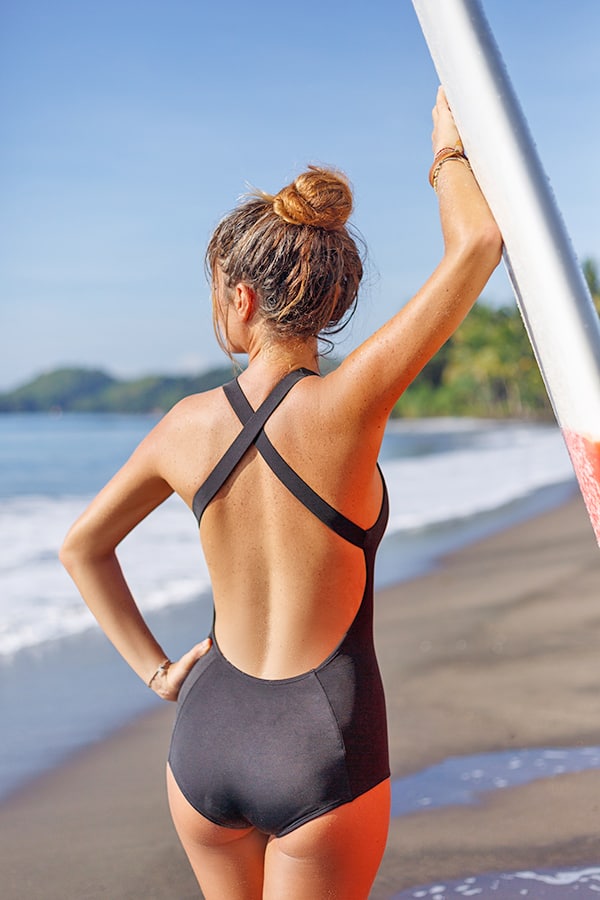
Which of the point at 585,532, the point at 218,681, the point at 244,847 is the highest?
the point at 218,681

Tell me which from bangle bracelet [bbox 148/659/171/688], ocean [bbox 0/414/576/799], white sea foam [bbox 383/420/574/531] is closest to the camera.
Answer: bangle bracelet [bbox 148/659/171/688]

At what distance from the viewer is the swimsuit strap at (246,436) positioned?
5.25 ft

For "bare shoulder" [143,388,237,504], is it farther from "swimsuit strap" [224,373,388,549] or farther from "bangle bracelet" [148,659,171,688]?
"bangle bracelet" [148,659,171,688]

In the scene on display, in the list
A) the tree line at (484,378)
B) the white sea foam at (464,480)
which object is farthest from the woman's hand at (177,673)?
the tree line at (484,378)

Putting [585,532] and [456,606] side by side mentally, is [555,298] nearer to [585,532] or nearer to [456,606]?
[456,606]

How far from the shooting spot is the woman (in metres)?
1.60

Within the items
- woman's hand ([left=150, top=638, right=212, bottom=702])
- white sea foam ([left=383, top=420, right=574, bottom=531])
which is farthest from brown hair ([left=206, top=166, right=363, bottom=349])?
white sea foam ([left=383, top=420, right=574, bottom=531])

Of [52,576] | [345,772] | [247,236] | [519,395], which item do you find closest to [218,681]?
[345,772]

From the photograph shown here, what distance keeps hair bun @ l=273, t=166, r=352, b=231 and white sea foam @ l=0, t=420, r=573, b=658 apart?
5.42 m

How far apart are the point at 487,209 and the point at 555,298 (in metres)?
0.24

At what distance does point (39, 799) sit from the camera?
4168 mm

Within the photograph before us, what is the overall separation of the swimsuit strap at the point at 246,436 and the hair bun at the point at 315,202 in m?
0.24

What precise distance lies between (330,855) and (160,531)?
35.3ft

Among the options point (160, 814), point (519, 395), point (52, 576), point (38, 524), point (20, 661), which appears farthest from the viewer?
point (519, 395)
